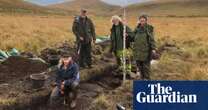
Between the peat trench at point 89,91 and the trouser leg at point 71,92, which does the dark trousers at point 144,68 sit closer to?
the peat trench at point 89,91

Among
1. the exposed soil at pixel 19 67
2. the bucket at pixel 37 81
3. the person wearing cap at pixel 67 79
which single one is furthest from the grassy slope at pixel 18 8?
the person wearing cap at pixel 67 79

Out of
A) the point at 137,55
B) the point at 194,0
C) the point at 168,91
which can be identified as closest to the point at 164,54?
the point at 137,55

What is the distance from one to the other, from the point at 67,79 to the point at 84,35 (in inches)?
162

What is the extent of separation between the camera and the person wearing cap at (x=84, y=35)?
691 inches

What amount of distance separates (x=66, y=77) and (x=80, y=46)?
4.41 meters

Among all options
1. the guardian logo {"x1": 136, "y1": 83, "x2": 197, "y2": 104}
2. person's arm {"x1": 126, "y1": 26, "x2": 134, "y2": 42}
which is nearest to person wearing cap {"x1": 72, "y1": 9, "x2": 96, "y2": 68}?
person's arm {"x1": 126, "y1": 26, "x2": 134, "y2": 42}

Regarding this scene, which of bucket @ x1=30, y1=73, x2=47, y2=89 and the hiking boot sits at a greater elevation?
bucket @ x1=30, y1=73, x2=47, y2=89

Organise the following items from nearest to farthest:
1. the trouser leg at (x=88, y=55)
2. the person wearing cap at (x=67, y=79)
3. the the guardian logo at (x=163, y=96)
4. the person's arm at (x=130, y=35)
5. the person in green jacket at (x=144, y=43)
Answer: the the guardian logo at (x=163, y=96)
the person wearing cap at (x=67, y=79)
the person in green jacket at (x=144, y=43)
the person's arm at (x=130, y=35)
the trouser leg at (x=88, y=55)

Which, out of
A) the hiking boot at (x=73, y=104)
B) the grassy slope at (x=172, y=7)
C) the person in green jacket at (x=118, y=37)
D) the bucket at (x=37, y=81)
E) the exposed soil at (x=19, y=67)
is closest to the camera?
the hiking boot at (x=73, y=104)

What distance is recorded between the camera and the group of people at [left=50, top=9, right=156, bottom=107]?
534 inches

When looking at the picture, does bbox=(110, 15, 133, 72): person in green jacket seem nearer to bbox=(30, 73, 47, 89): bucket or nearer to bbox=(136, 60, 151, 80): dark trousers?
bbox=(136, 60, 151, 80): dark trousers

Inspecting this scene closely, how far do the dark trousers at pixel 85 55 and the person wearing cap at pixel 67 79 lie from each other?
3978mm

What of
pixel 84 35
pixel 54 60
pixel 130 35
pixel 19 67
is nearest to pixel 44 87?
pixel 19 67

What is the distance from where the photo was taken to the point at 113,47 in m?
17.4
